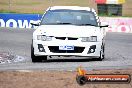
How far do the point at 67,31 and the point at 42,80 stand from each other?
452 cm

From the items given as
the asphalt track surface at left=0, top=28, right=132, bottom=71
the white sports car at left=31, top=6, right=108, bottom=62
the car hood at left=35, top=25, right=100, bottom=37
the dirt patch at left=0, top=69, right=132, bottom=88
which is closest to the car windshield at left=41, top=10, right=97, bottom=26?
the white sports car at left=31, top=6, right=108, bottom=62

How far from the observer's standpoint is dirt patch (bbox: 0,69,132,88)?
10180 millimetres

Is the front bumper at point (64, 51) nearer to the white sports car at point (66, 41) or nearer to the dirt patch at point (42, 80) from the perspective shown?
the white sports car at point (66, 41)

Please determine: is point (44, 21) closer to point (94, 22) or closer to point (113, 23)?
point (94, 22)

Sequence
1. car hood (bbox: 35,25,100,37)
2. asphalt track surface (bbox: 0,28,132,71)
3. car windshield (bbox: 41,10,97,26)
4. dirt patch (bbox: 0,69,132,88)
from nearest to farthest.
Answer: dirt patch (bbox: 0,69,132,88), asphalt track surface (bbox: 0,28,132,71), car hood (bbox: 35,25,100,37), car windshield (bbox: 41,10,97,26)

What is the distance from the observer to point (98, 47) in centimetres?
1541

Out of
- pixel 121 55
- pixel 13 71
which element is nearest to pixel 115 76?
pixel 13 71

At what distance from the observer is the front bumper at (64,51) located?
49.3ft

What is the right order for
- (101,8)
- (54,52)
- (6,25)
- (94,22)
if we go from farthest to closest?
(101,8) < (6,25) < (94,22) < (54,52)

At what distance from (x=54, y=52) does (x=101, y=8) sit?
84.4 feet

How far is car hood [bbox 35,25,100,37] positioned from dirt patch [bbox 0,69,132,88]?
9.52 feet

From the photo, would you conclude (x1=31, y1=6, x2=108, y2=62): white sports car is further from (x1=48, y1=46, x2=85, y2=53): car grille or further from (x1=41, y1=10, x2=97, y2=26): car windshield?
(x1=41, y1=10, x2=97, y2=26): car windshield

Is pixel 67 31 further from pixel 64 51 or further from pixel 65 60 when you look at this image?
pixel 65 60

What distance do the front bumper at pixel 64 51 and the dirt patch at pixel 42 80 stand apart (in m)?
2.71
